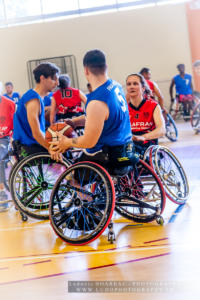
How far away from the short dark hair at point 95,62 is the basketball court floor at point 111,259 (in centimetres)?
96

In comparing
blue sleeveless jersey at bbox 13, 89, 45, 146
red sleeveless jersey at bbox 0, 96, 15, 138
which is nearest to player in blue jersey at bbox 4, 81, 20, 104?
red sleeveless jersey at bbox 0, 96, 15, 138

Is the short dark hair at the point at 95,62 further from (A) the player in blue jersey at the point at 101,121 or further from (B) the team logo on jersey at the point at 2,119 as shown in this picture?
(B) the team logo on jersey at the point at 2,119

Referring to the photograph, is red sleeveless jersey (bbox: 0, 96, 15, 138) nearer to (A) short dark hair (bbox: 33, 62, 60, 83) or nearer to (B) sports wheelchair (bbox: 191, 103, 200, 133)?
(A) short dark hair (bbox: 33, 62, 60, 83)

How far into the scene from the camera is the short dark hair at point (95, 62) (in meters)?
→ 2.57

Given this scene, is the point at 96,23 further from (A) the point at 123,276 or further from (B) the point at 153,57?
(A) the point at 123,276

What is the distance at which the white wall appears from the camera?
1124cm

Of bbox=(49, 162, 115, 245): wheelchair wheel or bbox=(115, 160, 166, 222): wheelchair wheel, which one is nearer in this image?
bbox=(49, 162, 115, 245): wheelchair wheel

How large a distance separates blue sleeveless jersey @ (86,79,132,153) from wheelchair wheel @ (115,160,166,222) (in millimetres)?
251

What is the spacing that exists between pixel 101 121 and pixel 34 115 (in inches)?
31.1

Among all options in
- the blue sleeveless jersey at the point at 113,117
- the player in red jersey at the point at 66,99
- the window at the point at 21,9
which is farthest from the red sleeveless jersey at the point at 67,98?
the window at the point at 21,9

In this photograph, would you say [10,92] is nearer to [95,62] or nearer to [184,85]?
[184,85]

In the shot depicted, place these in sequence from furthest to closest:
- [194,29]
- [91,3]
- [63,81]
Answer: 1. [91,3]
2. [194,29]
3. [63,81]

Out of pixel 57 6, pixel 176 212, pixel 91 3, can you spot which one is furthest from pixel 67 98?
pixel 57 6

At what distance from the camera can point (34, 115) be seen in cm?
314
